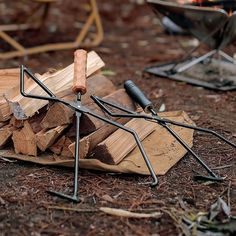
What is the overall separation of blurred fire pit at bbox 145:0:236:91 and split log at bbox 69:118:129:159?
2022 millimetres

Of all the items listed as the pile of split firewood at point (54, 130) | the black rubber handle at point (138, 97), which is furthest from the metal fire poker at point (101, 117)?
the pile of split firewood at point (54, 130)

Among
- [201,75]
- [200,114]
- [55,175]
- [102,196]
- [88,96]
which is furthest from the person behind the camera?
[201,75]

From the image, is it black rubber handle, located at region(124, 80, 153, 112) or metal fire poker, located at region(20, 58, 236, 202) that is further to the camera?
black rubber handle, located at region(124, 80, 153, 112)

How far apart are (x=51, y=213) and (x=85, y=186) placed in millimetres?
372

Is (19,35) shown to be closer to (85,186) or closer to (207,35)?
(207,35)

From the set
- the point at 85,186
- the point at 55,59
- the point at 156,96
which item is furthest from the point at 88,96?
the point at 55,59

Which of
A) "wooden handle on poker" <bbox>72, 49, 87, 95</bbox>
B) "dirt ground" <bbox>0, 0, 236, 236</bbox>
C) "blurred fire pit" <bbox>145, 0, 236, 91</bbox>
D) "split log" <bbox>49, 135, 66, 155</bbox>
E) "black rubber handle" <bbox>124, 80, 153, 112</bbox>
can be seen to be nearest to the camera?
"dirt ground" <bbox>0, 0, 236, 236</bbox>

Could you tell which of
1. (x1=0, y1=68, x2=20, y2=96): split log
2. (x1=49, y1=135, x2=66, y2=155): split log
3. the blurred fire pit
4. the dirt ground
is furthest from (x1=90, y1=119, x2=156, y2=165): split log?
the blurred fire pit

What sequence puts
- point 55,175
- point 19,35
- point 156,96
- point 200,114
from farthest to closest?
point 19,35, point 156,96, point 200,114, point 55,175

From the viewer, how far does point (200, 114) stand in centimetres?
471

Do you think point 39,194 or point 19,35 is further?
point 19,35

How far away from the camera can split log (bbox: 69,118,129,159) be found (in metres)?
3.45

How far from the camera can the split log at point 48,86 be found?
352 centimetres

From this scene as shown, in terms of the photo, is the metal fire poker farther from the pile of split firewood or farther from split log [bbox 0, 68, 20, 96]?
split log [bbox 0, 68, 20, 96]
